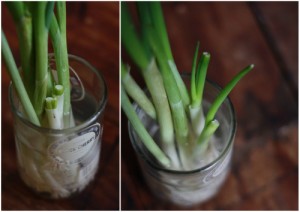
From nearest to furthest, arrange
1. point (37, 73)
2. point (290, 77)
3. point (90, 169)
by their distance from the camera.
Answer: point (37, 73) → point (90, 169) → point (290, 77)

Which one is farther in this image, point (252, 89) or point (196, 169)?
point (252, 89)

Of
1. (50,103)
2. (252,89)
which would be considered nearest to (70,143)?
(50,103)

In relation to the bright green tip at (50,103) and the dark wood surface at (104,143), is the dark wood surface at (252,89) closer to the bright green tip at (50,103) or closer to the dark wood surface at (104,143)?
the dark wood surface at (104,143)

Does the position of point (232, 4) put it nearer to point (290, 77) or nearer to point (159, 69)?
point (290, 77)

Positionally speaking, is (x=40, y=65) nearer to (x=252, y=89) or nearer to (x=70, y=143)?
(x=70, y=143)

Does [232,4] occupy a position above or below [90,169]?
above

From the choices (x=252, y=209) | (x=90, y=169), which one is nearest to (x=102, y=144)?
(x=90, y=169)
